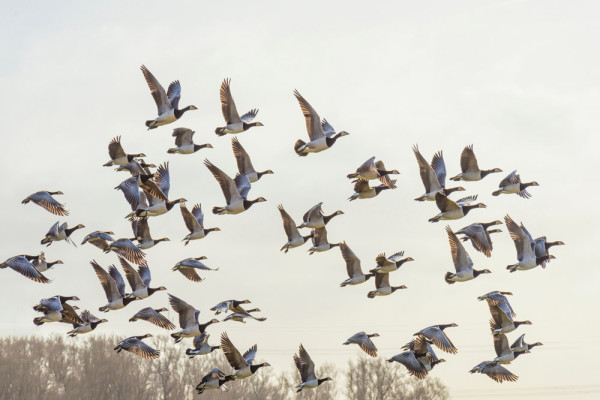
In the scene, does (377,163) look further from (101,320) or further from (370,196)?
(101,320)

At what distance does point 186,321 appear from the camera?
103 feet

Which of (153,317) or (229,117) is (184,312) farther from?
(229,117)

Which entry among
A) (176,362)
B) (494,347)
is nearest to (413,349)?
(494,347)

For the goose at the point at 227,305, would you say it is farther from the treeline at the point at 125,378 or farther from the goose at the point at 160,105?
the treeline at the point at 125,378

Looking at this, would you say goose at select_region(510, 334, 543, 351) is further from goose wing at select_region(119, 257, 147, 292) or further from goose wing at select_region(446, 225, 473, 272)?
goose wing at select_region(119, 257, 147, 292)

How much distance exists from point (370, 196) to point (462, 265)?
386 centimetres

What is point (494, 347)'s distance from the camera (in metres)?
32.4

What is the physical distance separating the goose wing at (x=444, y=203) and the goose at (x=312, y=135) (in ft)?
11.5

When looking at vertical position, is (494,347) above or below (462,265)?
below

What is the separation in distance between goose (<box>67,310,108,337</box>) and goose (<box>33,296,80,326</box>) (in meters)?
0.41

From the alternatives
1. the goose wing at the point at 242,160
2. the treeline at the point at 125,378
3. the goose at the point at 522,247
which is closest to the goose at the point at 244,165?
the goose wing at the point at 242,160

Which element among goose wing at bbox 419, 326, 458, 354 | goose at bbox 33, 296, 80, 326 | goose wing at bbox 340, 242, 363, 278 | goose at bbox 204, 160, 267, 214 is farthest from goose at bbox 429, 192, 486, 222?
goose at bbox 33, 296, 80, 326

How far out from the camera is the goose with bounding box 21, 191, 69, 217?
1282 inches

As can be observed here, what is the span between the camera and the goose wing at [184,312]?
31453mm
